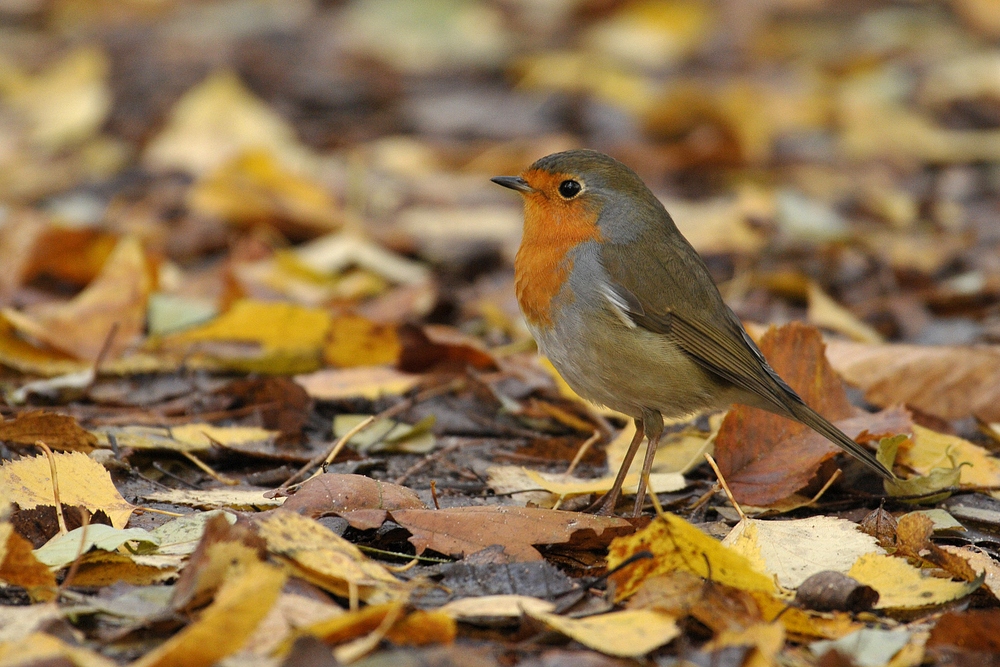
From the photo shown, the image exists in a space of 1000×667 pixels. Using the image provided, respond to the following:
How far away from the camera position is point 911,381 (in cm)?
427

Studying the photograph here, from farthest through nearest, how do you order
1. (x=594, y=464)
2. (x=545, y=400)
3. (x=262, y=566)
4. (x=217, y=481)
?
(x=545, y=400)
(x=594, y=464)
(x=217, y=481)
(x=262, y=566)

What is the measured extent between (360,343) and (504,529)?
1821 millimetres

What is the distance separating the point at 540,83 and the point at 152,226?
151 inches

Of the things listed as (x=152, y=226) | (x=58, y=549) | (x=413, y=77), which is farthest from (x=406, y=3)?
(x=58, y=549)

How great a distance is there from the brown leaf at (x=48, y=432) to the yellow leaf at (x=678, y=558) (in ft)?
5.66

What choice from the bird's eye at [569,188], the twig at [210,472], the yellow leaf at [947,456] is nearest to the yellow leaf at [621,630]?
the twig at [210,472]

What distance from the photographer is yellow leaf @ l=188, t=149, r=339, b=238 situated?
636 centimetres

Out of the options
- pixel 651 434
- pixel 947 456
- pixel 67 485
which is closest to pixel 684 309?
pixel 651 434

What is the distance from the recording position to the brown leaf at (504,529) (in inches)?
117

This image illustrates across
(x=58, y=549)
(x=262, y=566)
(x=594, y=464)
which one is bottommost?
(x=594, y=464)

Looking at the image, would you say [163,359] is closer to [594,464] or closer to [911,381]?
[594,464]

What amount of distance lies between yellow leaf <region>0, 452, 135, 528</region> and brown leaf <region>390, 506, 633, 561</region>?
0.73m

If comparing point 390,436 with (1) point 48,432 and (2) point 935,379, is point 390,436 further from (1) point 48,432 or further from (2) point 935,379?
(2) point 935,379

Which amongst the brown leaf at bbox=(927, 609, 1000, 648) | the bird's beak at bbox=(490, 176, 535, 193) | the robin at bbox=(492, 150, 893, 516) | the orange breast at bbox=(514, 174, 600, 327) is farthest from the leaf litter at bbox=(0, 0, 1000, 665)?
the bird's beak at bbox=(490, 176, 535, 193)
